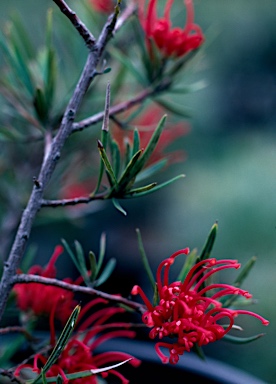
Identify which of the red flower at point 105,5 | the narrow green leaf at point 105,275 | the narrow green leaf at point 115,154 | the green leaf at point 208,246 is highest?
the red flower at point 105,5

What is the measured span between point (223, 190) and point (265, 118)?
374 millimetres

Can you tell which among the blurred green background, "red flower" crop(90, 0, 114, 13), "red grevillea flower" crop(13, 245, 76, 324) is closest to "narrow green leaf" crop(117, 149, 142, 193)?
"red grevillea flower" crop(13, 245, 76, 324)

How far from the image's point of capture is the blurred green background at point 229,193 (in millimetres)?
1227

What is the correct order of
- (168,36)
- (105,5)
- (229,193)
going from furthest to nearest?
(229,193), (105,5), (168,36)

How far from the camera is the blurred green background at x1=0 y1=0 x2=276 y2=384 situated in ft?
4.02

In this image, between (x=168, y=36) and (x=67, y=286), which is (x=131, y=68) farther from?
(x=67, y=286)

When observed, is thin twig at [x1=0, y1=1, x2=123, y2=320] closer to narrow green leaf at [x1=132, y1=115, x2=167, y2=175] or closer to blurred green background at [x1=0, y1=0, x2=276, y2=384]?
narrow green leaf at [x1=132, y1=115, x2=167, y2=175]

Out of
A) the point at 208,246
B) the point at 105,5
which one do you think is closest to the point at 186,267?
the point at 208,246

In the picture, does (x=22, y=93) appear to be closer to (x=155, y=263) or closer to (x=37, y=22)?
(x=155, y=263)

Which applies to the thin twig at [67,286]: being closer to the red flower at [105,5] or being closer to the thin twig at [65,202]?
the thin twig at [65,202]

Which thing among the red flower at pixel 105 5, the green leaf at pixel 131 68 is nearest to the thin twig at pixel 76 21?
the green leaf at pixel 131 68

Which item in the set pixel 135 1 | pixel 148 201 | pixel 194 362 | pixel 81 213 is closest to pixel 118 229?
pixel 148 201

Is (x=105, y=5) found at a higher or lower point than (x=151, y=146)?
higher

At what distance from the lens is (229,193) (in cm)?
130
